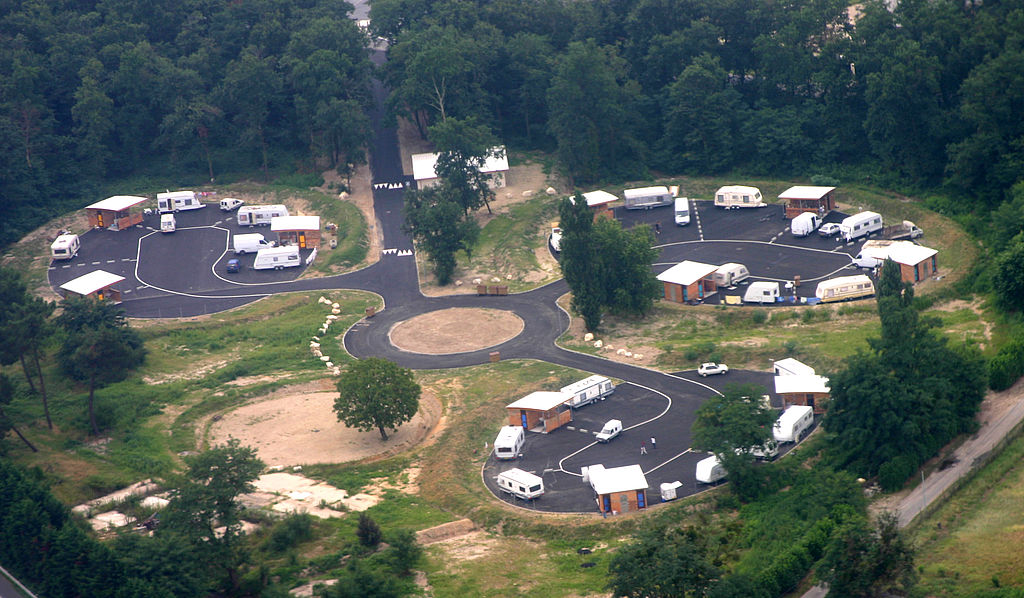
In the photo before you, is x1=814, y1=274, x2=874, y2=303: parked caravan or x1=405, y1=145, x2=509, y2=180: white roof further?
x1=405, y1=145, x2=509, y2=180: white roof

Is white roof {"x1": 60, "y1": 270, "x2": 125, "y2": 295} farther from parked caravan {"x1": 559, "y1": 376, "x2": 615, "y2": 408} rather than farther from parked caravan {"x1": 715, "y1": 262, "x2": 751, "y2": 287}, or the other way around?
parked caravan {"x1": 715, "y1": 262, "x2": 751, "y2": 287}

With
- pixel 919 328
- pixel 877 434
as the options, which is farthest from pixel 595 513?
pixel 919 328

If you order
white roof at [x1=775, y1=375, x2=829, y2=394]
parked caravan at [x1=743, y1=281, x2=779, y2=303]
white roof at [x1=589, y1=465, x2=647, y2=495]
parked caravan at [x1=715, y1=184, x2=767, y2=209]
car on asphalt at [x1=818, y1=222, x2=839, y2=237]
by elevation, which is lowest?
white roof at [x1=589, y1=465, x2=647, y2=495]

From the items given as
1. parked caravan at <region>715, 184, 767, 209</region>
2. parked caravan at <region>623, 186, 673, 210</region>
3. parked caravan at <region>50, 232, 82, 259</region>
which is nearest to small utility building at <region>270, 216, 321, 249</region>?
parked caravan at <region>50, 232, 82, 259</region>

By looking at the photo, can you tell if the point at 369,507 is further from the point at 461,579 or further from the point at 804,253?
the point at 804,253

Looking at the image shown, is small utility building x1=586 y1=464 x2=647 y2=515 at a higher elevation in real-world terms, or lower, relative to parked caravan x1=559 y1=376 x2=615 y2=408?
lower

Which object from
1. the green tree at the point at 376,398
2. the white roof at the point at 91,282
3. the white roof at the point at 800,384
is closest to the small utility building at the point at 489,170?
the white roof at the point at 91,282
